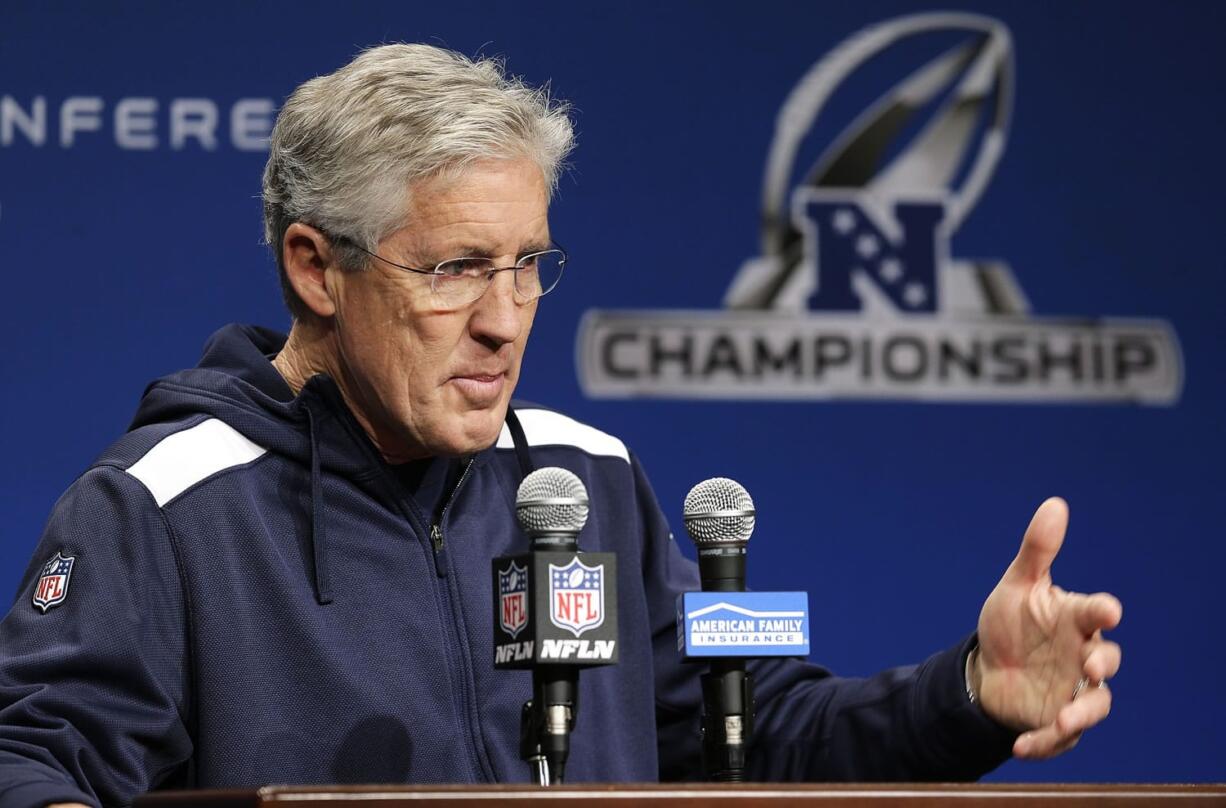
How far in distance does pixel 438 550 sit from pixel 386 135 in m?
0.43

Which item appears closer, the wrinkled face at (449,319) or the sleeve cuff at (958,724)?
the sleeve cuff at (958,724)

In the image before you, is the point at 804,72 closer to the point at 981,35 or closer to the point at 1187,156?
the point at 981,35

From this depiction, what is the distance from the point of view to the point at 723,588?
1.45m

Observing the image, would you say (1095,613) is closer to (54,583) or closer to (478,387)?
(478,387)

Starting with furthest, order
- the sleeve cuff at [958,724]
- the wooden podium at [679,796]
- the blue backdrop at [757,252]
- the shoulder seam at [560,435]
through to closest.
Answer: the blue backdrop at [757,252] → the shoulder seam at [560,435] → the sleeve cuff at [958,724] → the wooden podium at [679,796]

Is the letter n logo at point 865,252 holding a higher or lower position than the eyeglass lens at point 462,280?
higher

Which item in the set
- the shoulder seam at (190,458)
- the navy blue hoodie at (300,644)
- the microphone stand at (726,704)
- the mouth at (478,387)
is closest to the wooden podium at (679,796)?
the microphone stand at (726,704)

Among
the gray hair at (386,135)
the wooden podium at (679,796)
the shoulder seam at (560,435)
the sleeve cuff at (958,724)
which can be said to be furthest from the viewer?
the shoulder seam at (560,435)

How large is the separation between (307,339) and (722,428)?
1140 mm

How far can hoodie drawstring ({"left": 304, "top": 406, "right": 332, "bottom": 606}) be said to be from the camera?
171 centimetres

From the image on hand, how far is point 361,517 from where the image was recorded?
1.78 m

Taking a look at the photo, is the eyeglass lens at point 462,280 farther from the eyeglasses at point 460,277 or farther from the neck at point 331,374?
the neck at point 331,374

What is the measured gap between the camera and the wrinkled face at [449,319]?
1.75 metres

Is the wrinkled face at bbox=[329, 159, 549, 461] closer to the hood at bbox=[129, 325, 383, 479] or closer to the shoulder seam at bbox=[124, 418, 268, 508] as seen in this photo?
the hood at bbox=[129, 325, 383, 479]
